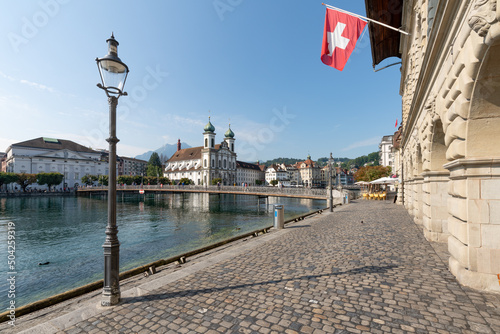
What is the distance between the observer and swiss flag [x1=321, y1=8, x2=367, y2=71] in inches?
380

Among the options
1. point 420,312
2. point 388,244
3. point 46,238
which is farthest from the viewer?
point 46,238

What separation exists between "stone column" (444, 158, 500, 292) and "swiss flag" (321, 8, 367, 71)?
619cm

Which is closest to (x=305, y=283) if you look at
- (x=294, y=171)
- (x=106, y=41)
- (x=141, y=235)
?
(x=106, y=41)

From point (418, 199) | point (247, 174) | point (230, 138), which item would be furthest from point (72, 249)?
point (247, 174)

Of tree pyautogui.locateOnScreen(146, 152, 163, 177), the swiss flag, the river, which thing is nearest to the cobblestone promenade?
the river

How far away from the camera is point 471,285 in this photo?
5418 millimetres

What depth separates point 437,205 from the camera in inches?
356

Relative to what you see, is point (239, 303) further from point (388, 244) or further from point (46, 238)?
point (46, 238)

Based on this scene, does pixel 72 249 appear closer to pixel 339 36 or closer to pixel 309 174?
pixel 339 36

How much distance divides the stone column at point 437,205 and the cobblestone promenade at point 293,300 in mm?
1352

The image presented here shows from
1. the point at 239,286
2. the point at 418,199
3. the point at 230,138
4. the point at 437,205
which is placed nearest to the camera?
the point at 239,286

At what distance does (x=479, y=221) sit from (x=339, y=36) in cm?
798

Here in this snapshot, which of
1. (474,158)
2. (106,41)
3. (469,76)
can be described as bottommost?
(474,158)

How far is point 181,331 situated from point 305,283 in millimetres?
3128
